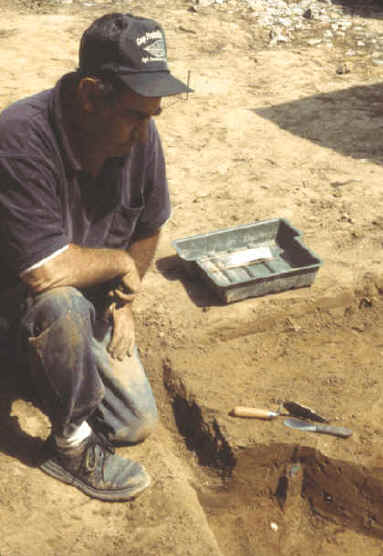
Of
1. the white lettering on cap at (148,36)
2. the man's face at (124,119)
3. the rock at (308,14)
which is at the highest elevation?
the white lettering on cap at (148,36)

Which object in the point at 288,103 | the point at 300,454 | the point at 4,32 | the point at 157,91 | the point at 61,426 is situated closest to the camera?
the point at 157,91

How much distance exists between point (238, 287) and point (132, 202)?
1.17m

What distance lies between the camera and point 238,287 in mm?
3984

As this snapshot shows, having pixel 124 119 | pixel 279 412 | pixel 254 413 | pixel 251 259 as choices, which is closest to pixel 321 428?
pixel 279 412

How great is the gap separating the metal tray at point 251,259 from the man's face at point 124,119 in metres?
1.50

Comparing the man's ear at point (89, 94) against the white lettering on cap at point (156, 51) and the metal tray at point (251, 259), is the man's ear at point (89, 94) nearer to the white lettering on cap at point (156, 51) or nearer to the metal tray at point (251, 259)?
the white lettering on cap at point (156, 51)

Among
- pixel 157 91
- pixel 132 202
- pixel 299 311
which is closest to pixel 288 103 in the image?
pixel 299 311

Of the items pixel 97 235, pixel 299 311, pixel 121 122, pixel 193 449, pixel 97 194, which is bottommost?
pixel 193 449

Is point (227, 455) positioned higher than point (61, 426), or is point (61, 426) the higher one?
point (61, 426)

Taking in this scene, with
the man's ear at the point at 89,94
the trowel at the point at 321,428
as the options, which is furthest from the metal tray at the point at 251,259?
the man's ear at the point at 89,94

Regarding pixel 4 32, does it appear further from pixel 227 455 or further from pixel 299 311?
pixel 227 455

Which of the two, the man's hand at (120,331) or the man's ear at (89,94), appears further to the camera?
the man's hand at (120,331)

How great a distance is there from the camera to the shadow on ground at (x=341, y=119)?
6.04m

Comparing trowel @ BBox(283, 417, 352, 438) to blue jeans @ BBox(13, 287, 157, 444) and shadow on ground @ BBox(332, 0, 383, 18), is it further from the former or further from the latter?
shadow on ground @ BBox(332, 0, 383, 18)
